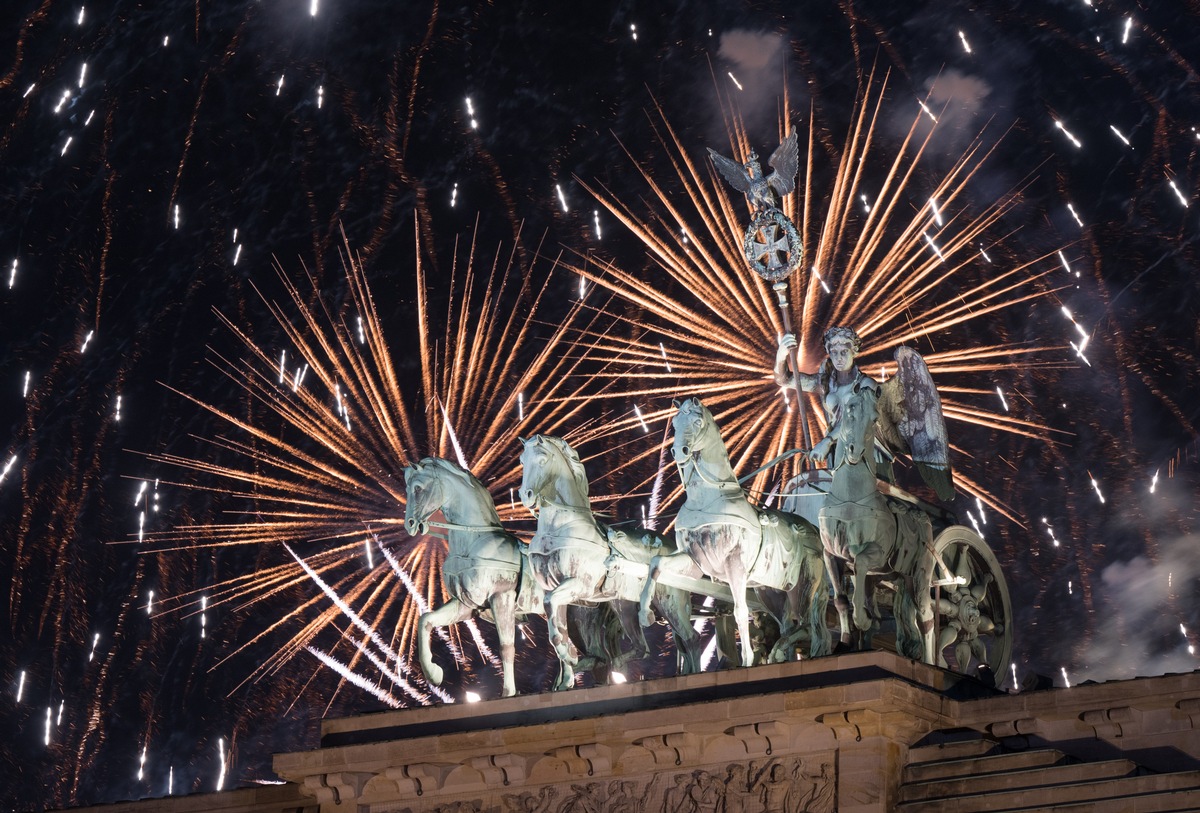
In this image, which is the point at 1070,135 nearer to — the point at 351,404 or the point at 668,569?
the point at 351,404

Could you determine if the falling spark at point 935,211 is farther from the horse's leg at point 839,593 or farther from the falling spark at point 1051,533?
the horse's leg at point 839,593

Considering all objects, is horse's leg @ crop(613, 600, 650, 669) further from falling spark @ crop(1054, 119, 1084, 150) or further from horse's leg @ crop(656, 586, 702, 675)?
falling spark @ crop(1054, 119, 1084, 150)

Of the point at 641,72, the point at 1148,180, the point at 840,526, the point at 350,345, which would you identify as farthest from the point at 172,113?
the point at 840,526

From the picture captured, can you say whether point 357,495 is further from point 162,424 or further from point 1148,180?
point 1148,180

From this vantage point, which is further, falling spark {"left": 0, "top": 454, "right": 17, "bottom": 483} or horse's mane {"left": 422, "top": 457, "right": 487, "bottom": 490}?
falling spark {"left": 0, "top": 454, "right": 17, "bottom": 483}

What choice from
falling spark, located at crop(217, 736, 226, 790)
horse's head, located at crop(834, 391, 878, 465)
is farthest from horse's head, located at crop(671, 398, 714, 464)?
falling spark, located at crop(217, 736, 226, 790)

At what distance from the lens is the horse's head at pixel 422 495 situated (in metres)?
20.9

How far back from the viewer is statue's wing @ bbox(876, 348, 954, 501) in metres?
20.9

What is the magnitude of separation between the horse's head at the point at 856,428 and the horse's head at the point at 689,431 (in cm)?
112

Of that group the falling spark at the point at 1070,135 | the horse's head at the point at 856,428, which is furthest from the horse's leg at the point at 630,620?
the falling spark at the point at 1070,135

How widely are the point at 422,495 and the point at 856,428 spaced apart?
386 cm

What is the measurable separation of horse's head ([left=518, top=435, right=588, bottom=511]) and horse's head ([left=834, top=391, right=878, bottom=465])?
7.78 ft

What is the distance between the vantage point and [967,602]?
20.7 metres

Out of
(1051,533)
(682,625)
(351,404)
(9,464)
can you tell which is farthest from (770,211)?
(9,464)
